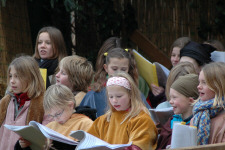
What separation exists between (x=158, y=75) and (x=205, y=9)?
2.23 meters

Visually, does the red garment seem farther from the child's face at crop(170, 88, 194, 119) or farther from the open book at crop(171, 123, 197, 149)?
the open book at crop(171, 123, 197, 149)

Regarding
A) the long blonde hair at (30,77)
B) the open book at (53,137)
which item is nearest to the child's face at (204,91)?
the open book at (53,137)

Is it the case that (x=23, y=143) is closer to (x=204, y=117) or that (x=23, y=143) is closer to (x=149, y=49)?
(x=204, y=117)

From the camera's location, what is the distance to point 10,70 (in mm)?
4730

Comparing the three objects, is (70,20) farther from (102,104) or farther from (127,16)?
(102,104)

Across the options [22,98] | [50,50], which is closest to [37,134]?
[22,98]

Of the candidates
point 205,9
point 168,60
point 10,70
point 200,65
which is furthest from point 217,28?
point 10,70

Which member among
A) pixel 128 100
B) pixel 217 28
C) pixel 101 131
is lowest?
pixel 101 131

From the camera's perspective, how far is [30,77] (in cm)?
469

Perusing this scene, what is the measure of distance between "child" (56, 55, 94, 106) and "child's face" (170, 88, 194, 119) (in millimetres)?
1166

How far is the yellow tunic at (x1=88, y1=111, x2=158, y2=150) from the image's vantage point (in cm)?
361

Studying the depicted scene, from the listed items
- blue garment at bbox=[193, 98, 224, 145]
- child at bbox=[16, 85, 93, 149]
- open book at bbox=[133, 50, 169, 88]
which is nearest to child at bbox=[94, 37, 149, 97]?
open book at bbox=[133, 50, 169, 88]

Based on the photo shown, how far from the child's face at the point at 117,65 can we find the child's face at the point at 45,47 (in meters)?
0.96

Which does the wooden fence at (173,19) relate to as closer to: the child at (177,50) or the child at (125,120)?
the child at (177,50)
